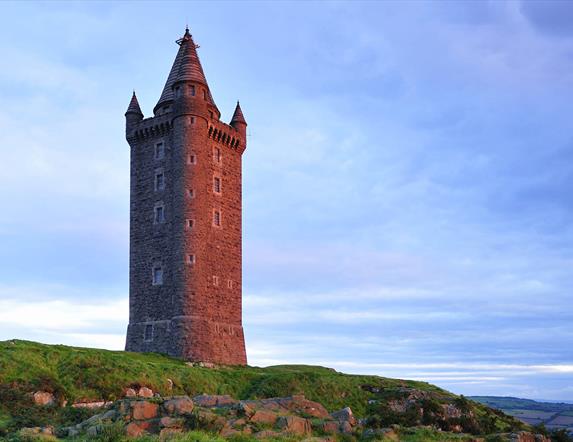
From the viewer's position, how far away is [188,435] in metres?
24.8

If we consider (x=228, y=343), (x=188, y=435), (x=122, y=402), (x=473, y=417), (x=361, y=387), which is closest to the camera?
(x=188, y=435)

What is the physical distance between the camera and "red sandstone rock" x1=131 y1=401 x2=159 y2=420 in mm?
27188

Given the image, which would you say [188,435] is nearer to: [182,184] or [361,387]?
[361,387]

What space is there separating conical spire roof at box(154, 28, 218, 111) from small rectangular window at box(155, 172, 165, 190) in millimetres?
7269

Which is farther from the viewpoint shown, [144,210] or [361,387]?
[144,210]

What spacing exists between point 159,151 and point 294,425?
4014 cm

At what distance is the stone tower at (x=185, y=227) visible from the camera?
5828cm

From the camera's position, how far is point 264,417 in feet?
93.5

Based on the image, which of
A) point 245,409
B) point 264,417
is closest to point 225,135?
point 245,409

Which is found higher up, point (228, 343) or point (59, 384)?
point (228, 343)

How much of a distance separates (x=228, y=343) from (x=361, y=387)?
54.5 ft

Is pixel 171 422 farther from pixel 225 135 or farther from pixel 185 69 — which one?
pixel 185 69

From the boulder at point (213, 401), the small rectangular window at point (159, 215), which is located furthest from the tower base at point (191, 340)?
the boulder at point (213, 401)

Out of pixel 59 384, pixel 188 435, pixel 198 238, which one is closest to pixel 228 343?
pixel 198 238
